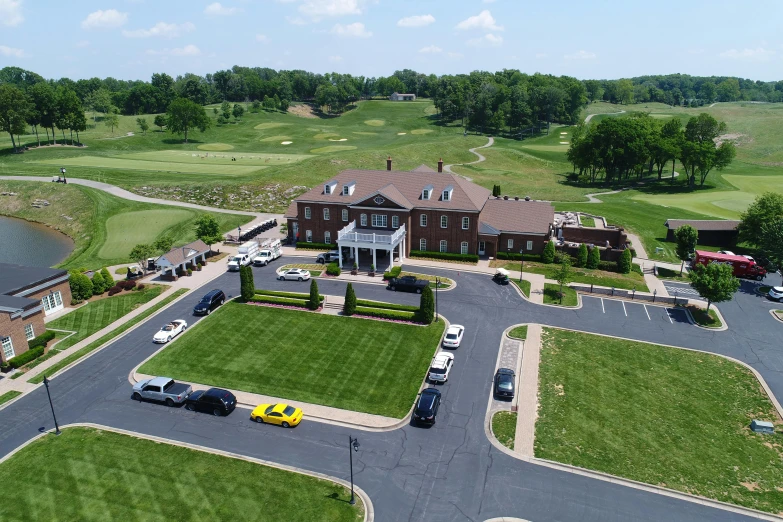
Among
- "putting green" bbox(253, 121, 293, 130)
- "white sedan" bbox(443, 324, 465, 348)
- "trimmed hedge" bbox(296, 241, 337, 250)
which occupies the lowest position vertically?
"white sedan" bbox(443, 324, 465, 348)

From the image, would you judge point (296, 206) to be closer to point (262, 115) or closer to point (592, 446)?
point (592, 446)

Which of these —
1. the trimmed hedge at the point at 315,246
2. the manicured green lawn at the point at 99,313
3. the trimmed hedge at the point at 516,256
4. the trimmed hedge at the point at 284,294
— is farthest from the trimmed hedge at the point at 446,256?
the manicured green lawn at the point at 99,313

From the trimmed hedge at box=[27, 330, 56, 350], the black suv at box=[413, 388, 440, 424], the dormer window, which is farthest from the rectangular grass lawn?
the dormer window

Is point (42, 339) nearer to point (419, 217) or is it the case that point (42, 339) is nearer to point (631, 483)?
point (419, 217)

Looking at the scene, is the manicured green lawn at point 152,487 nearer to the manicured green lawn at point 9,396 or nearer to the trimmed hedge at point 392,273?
the manicured green lawn at point 9,396

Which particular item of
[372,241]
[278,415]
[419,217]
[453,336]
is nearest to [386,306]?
[453,336]

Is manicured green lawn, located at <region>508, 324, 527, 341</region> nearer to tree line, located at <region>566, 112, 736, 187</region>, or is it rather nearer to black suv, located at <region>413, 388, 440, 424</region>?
black suv, located at <region>413, 388, 440, 424</region>

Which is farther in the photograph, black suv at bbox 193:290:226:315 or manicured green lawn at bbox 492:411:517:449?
black suv at bbox 193:290:226:315
